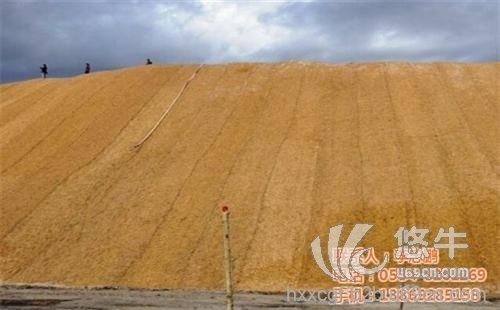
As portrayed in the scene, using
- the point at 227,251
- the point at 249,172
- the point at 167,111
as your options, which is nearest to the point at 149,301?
the point at 227,251

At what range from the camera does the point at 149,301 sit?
14742 mm

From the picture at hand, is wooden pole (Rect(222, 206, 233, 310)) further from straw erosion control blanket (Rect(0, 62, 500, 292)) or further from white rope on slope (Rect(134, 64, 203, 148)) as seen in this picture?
white rope on slope (Rect(134, 64, 203, 148))

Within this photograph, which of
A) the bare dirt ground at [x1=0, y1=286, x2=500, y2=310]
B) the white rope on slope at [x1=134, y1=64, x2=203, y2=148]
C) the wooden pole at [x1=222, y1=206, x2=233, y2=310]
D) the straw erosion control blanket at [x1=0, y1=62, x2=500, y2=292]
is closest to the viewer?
the wooden pole at [x1=222, y1=206, x2=233, y2=310]

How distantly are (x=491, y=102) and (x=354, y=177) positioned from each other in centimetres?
944

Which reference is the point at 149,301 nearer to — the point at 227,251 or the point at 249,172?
the point at 227,251

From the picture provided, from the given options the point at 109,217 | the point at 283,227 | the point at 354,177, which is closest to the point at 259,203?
the point at 283,227

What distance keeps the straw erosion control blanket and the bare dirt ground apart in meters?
0.88

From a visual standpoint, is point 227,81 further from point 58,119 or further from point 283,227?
point 283,227

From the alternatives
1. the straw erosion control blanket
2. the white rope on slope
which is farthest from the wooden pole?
the white rope on slope

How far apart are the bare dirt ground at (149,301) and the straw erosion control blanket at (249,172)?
884 millimetres

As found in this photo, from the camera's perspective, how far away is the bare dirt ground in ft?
45.8

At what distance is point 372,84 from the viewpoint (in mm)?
29656

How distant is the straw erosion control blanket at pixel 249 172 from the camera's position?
17812 millimetres

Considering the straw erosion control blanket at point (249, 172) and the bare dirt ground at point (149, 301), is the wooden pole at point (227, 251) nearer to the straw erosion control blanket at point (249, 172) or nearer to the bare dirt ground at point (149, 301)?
the bare dirt ground at point (149, 301)
